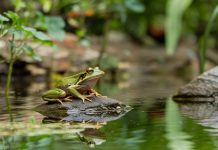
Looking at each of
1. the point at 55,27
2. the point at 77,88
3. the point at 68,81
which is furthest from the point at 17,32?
the point at 55,27

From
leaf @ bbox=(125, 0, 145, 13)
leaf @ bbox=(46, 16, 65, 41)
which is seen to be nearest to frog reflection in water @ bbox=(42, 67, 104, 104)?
leaf @ bbox=(46, 16, 65, 41)

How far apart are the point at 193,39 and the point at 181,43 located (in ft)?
2.76

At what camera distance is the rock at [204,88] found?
5.99 m

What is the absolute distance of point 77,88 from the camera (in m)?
5.07

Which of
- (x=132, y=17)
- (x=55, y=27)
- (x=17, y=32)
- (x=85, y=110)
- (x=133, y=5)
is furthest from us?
(x=132, y=17)

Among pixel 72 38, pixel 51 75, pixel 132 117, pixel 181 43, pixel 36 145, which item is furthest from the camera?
pixel 181 43

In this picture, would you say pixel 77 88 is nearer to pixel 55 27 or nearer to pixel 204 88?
pixel 204 88

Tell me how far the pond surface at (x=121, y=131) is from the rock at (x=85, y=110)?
0.31ft

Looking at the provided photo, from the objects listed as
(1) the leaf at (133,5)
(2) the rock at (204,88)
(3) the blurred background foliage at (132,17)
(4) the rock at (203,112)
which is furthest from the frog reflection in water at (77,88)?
(1) the leaf at (133,5)

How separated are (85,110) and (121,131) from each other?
887 mm

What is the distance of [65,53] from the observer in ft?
38.4

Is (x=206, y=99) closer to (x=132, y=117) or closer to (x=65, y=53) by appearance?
(x=132, y=117)

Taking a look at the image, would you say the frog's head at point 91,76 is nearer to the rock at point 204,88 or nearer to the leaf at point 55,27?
the rock at point 204,88

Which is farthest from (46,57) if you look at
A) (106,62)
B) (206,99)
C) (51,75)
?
(206,99)
